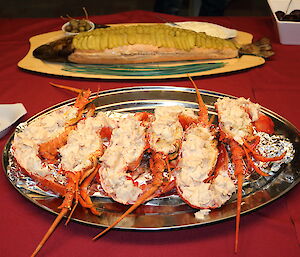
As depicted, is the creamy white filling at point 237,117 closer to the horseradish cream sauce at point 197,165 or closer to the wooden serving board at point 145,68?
the horseradish cream sauce at point 197,165

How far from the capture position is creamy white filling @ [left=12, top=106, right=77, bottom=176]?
108 centimetres

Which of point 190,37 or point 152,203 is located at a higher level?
point 190,37

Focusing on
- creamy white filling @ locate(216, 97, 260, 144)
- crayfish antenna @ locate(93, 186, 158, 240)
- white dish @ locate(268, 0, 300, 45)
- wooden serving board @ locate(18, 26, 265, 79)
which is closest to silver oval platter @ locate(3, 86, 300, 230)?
crayfish antenna @ locate(93, 186, 158, 240)

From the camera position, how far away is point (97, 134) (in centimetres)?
116

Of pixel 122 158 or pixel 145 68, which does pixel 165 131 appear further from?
pixel 145 68

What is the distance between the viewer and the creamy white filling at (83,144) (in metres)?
1.07

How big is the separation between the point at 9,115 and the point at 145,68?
671 mm

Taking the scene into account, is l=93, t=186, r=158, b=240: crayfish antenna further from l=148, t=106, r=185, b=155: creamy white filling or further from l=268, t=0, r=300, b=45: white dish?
l=268, t=0, r=300, b=45: white dish

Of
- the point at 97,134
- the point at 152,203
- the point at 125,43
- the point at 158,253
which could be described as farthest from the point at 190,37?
the point at 158,253

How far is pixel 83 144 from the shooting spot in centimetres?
112

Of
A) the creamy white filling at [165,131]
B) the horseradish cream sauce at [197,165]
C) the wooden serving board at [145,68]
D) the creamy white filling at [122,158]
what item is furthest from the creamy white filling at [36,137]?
the wooden serving board at [145,68]

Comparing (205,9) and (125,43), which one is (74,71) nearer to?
(125,43)

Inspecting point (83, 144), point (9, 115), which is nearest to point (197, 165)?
point (83, 144)

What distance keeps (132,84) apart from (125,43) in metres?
0.25
